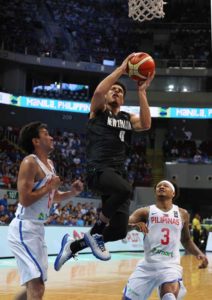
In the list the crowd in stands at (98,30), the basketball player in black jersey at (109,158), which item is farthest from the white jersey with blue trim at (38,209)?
the crowd in stands at (98,30)

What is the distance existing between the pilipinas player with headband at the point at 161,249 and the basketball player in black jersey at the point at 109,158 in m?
0.59

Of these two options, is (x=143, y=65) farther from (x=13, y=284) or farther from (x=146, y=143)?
(x=146, y=143)

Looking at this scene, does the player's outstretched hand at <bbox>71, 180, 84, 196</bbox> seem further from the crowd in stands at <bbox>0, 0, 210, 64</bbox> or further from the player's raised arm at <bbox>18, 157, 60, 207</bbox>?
the crowd in stands at <bbox>0, 0, 210, 64</bbox>

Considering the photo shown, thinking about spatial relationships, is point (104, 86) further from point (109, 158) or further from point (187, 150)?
point (187, 150)

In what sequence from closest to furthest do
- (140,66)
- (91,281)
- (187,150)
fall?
(140,66) → (91,281) → (187,150)

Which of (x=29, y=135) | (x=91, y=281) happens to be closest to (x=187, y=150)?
A: (x=91, y=281)

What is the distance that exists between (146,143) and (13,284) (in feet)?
88.3

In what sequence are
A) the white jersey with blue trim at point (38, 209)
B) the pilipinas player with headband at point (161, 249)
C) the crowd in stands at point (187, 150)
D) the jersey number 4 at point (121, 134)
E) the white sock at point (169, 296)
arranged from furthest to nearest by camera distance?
the crowd in stands at point (187, 150) → the pilipinas player with headband at point (161, 249) → the white sock at point (169, 296) → the jersey number 4 at point (121, 134) → the white jersey with blue trim at point (38, 209)

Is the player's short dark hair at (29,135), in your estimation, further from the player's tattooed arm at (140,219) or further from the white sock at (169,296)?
the white sock at (169,296)

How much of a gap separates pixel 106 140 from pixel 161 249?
1635 millimetres

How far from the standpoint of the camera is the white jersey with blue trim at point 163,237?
6.88 meters

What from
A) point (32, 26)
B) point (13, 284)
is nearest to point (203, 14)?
point (32, 26)

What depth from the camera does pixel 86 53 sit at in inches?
1411

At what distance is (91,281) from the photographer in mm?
12180
